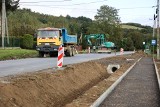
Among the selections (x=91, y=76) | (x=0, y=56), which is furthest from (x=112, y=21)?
(x=91, y=76)

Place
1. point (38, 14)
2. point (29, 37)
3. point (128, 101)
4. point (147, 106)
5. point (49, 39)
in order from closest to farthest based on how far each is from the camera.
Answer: point (147, 106) < point (128, 101) < point (49, 39) < point (29, 37) < point (38, 14)

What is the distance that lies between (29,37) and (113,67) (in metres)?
32.4

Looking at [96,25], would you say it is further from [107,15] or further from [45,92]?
[45,92]

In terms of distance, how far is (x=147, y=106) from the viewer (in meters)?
11.4

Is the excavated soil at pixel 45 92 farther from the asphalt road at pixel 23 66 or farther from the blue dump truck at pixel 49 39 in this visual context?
the blue dump truck at pixel 49 39

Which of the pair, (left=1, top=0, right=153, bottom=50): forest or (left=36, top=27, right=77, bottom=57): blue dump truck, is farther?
(left=1, top=0, right=153, bottom=50): forest

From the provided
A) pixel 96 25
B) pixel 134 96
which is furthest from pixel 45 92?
pixel 96 25

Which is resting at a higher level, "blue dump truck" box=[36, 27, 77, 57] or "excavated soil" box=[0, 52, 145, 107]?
"blue dump truck" box=[36, 27, 77, 57]

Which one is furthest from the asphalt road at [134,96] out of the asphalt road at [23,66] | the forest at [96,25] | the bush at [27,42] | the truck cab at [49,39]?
the forest at [96,25]

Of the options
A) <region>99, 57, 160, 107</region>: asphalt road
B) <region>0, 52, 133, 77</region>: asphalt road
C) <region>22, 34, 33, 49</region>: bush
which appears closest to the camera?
<region>99, 57, 160, 107</region>: asphalt road

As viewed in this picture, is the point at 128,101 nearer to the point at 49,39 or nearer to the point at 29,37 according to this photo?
the point at 49,39

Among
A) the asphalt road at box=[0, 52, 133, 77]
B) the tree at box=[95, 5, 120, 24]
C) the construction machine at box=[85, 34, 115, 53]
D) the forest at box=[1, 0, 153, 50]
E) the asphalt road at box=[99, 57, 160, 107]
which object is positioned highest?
the tree at box=[95, 5, 120, 24]

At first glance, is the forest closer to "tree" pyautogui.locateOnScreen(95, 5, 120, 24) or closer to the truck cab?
"tree" pyautogui.locateOnScreen(95, 5, 120, 24)

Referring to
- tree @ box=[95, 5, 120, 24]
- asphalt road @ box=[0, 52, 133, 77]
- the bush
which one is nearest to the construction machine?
the bush
